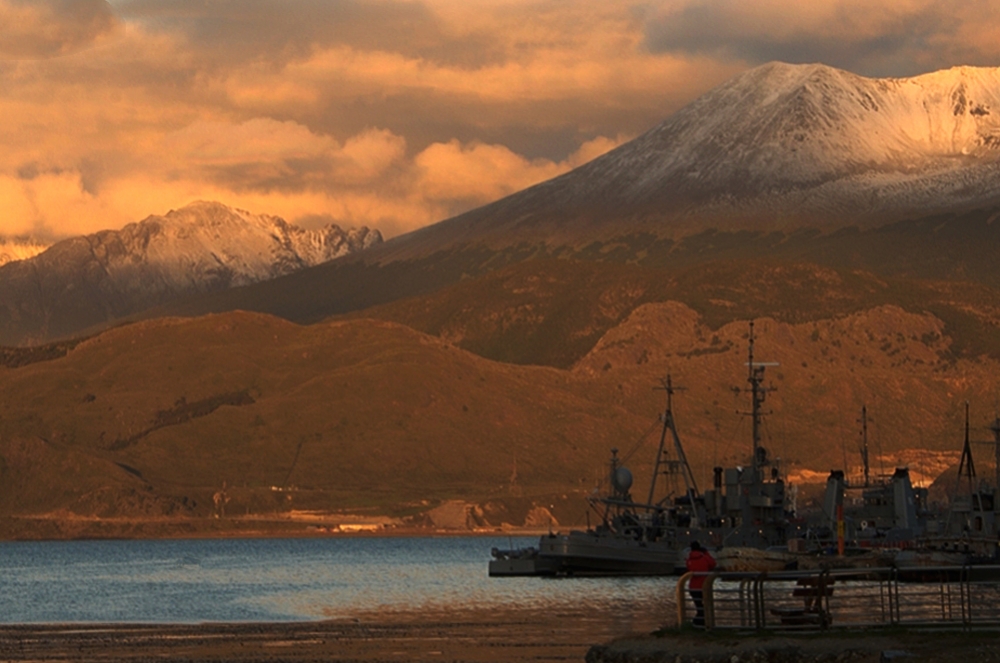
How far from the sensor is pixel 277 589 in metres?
107

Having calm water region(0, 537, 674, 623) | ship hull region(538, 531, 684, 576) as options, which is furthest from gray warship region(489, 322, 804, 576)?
calm water region(0, 537, 674, 623)

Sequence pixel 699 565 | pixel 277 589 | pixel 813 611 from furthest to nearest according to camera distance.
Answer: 1. pixel 277 589
2. pixel 699 565
3. pixel 813 611

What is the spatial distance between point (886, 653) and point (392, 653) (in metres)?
20.6

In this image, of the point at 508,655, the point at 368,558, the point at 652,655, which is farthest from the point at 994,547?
the point at 368,558

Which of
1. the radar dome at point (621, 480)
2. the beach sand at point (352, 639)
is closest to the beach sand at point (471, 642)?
the beach sand at point (352, 639)

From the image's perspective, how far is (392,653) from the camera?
58094 millimetres

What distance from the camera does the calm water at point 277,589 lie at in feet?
277

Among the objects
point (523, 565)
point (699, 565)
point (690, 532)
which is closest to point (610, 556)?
point (690, 532)

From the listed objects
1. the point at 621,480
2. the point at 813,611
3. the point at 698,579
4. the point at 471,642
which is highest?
the point at 621,480

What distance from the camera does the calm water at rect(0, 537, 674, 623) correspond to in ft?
277

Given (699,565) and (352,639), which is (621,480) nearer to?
(352,639)

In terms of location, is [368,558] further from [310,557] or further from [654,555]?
[654,555]

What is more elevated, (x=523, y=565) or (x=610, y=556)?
(x=610, y=556)

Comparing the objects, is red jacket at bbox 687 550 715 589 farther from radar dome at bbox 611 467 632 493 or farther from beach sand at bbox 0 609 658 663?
radar dome at bbox 611 467 632 493
